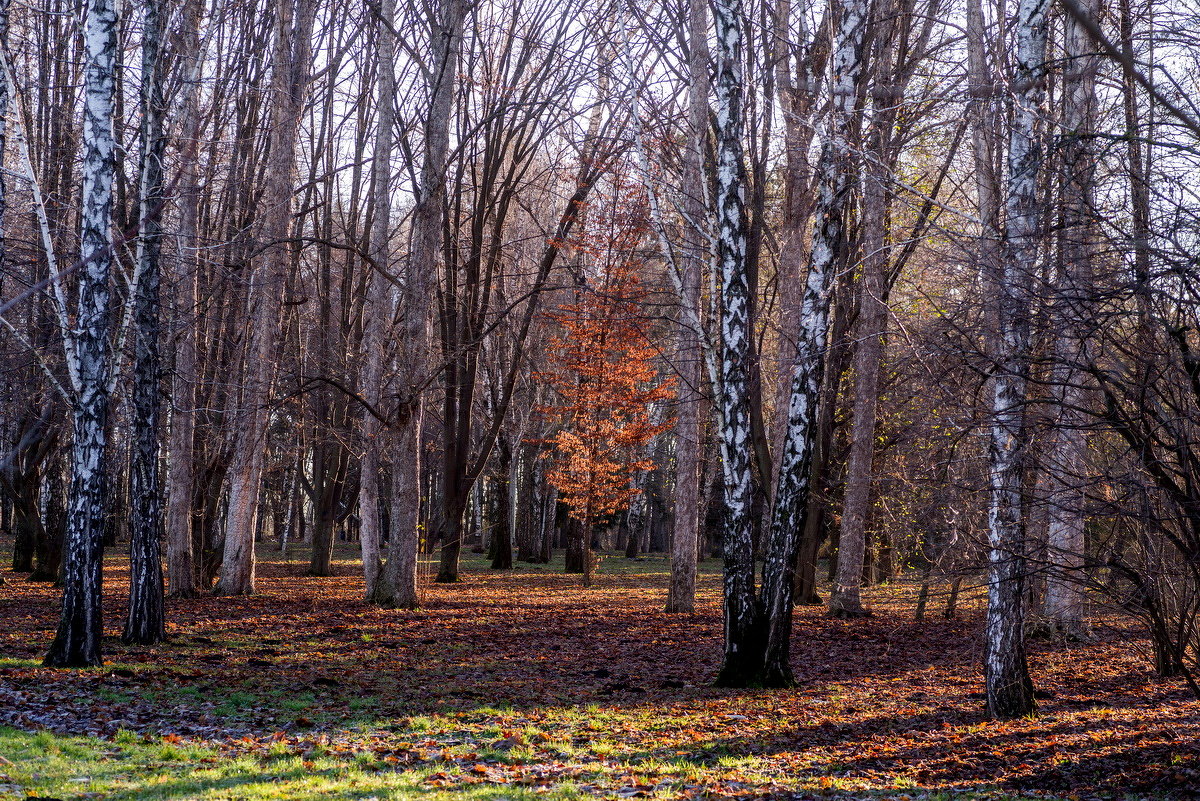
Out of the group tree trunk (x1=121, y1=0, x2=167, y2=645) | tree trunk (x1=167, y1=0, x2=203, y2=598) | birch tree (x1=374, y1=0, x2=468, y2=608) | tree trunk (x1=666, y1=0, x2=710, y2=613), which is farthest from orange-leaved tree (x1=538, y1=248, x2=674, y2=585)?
tree trunk (x1=121, y1=0, x2=167, y2=645)

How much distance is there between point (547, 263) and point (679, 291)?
226 inches

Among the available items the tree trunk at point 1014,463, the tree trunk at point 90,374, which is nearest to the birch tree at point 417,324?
the tree trunk at point 90,374

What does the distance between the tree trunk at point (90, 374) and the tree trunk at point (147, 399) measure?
1.39m

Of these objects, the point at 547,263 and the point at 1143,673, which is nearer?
the point at 1143,673

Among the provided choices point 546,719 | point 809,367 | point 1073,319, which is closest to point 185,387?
point 546,719

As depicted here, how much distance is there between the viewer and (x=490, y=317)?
1054 inches

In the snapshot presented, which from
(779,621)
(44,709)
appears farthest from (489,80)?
(44,709)

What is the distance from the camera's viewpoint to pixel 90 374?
9.05 meters

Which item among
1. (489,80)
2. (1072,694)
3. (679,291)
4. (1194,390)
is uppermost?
(489,80)

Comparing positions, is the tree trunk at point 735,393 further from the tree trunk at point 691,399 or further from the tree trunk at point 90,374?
the tree trunk at point 90,374

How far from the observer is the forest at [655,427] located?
6.20 m

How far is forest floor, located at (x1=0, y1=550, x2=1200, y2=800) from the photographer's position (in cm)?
589

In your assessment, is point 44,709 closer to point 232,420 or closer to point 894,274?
point 232,420

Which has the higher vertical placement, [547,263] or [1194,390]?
[547,263]
